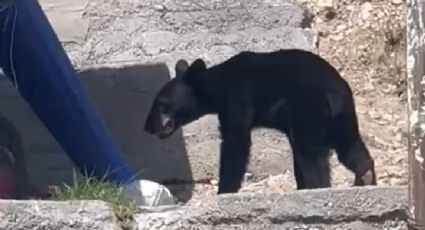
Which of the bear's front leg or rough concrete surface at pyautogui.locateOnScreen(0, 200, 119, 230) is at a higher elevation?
rough concrete surface at pyautogui.locateOnScreen(0, 200, 119, 230)

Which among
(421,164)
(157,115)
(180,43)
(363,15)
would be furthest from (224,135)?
(421,164)

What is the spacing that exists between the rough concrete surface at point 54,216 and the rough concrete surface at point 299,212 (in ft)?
0.45

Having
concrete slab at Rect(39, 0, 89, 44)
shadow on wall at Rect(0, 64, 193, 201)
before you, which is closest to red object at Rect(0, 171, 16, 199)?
shadow on wall at Rect(0, 64, 193, 201)

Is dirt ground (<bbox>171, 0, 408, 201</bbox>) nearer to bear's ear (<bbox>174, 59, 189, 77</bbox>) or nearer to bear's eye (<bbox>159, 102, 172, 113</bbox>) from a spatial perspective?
bear's eye (<bbox>159, 102, 172, 113</bbox>)

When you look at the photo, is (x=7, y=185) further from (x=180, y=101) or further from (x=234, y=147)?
(x=180, y=101)

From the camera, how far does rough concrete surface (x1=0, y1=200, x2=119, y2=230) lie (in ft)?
10.6

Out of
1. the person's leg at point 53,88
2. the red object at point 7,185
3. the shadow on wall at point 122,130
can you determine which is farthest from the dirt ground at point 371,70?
the person's leg at point 53,88

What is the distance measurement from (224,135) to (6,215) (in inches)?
90.9

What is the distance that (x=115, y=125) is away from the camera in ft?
18.9

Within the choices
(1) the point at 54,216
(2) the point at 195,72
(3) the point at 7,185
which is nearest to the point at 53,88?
(3) the point at 7,185

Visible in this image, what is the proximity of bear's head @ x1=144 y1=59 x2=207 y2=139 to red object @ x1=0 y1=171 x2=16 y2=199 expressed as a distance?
1.16 meters

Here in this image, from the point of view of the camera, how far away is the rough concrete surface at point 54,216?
10.6 feet

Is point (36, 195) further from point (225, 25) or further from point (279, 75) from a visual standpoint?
point (225, 25)

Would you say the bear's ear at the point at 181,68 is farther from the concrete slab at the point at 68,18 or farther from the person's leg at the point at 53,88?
the person's leg at the point at 53,88
